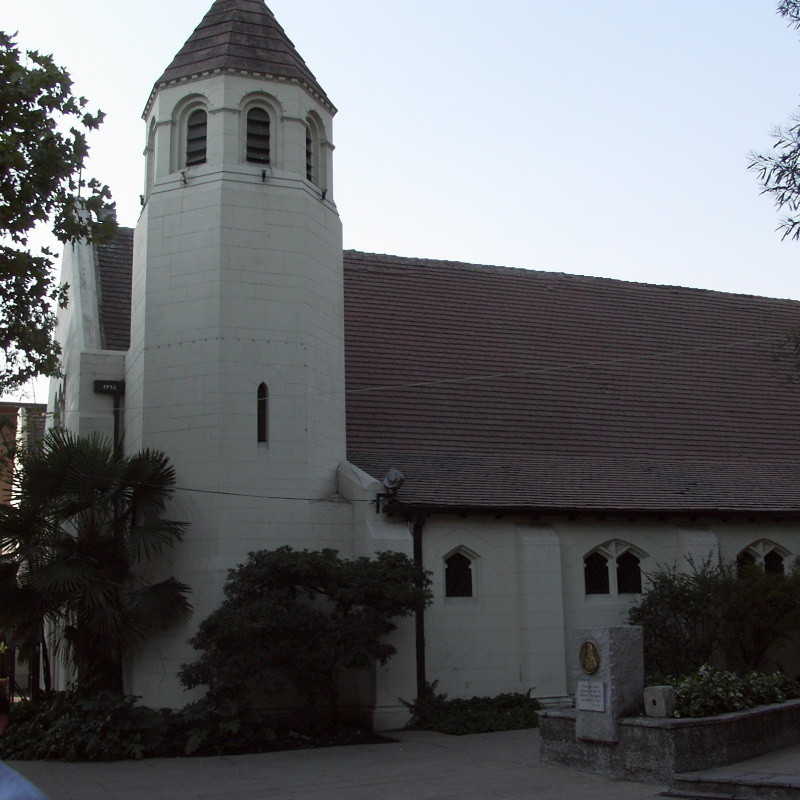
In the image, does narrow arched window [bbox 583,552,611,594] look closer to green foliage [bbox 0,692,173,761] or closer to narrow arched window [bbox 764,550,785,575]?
narrow arched window [bbox 764,550,785,575]

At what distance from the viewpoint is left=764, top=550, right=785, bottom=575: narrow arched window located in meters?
22.3

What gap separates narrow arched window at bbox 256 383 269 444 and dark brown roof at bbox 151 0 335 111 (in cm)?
620

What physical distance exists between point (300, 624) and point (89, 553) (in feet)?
12.2

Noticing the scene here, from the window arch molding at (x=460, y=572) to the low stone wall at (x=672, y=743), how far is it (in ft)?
20.5

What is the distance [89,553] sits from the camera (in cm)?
1667

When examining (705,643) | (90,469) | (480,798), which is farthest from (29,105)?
(705,643)

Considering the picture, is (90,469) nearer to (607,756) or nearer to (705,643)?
(607,756)

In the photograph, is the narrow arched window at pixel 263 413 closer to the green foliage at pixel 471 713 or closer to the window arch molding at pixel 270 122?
the window arch molding at pixel 270 122

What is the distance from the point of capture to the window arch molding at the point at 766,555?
21.9m

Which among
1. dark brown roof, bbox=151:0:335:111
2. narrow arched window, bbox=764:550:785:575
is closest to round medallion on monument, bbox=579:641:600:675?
narrow arched window, bbox=764:550:785:575

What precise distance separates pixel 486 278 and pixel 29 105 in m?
15.2

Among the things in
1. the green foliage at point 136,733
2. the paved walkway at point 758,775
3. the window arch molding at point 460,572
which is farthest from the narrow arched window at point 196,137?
the paved walkway at point 758,775

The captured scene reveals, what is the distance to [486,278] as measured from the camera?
89.5ft

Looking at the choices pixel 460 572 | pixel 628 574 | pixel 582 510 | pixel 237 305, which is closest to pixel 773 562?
pixel 628 574
